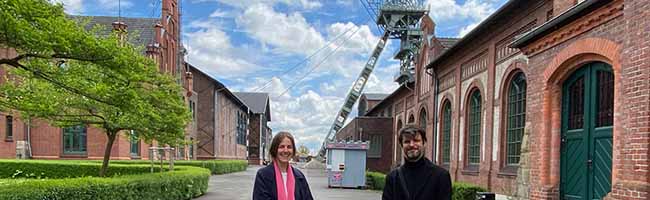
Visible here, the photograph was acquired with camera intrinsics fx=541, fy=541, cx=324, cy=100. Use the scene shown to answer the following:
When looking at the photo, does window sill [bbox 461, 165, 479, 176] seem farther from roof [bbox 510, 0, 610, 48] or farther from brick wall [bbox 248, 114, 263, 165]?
brick wall [bbox 248, 114, 263, 165]

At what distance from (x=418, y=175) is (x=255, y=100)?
80026 millimetres

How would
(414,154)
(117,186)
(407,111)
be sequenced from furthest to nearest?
(407,111), (117,186), (414,154)

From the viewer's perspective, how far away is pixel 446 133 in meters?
24.2

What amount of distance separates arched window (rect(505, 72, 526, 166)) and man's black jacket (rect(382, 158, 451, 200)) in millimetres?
12542

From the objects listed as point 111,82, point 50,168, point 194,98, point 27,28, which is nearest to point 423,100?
point 50,168

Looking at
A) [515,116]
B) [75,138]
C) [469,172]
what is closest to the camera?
[515,116]

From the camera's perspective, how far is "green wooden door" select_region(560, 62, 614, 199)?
7.06 metres

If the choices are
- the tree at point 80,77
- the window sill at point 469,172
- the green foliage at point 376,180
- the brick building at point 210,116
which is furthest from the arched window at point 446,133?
the brick building at point 210,116

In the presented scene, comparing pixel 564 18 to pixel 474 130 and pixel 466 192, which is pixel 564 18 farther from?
pixel 474 130

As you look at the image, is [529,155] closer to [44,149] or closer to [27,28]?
[27,28]

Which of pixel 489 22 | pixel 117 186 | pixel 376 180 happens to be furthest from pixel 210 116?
pixel 117 186

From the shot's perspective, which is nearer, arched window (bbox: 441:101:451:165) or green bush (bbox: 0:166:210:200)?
green bush (bbox: 0:166:210:200)

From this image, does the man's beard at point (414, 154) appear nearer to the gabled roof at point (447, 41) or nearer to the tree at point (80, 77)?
the tree at point (80, 77)

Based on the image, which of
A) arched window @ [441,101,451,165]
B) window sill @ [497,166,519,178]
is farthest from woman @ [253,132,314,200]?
arched window @ [441,101,451,165]
